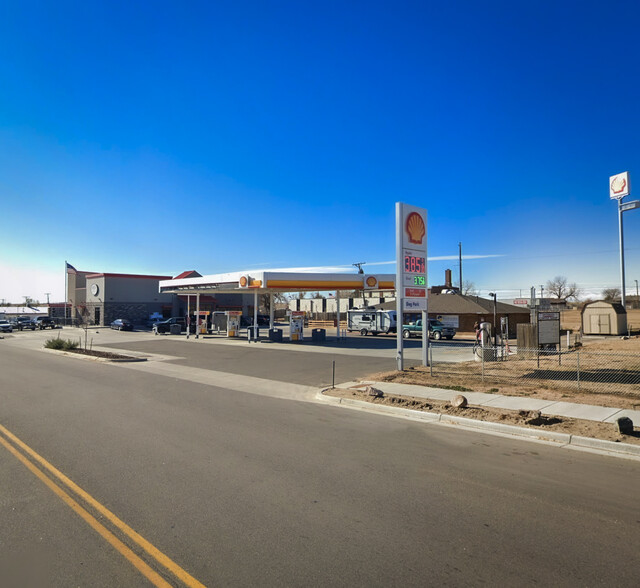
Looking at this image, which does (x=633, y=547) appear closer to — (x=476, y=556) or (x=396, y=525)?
(x=476, y=556)

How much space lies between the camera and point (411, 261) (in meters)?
19.0

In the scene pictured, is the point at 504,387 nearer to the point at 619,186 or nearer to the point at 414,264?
the point at 414,264

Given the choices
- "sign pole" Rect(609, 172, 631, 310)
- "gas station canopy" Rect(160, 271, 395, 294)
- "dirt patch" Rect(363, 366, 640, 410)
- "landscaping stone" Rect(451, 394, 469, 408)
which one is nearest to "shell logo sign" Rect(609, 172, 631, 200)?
"sign pole" Rect(609, 172, 631, 310)

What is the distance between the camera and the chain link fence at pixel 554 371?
1330cm

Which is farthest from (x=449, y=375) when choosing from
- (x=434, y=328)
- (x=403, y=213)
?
(x=434, y=328)

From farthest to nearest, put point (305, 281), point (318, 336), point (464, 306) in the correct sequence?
point (464, 306) → point (318, 336) → point (305, 281)

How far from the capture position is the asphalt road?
3.94 m

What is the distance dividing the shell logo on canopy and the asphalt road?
11.0 metres

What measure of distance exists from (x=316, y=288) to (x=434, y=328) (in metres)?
11.2

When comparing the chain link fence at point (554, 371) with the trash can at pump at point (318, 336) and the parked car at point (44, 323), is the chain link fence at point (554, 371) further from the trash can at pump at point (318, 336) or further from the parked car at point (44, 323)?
the parked car at point (44, 323)

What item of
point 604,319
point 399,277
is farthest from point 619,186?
point 399,277

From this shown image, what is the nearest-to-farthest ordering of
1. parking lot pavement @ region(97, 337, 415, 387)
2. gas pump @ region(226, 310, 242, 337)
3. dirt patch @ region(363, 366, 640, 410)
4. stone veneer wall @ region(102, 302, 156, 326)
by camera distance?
dirt patch @ region(363, 366, 640, 410) → parking lot pavement @ region(97, 337, 415, 387) → gas pump @ region(226, 310, 242, 337) → stone veneer wall @ region(102, 302, 156, 326)

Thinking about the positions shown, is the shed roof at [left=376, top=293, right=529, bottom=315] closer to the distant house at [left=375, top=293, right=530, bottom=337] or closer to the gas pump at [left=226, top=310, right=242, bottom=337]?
the distant house at [left=375, top=293, right=530, bottom=337]

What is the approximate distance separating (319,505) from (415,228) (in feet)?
51.2
